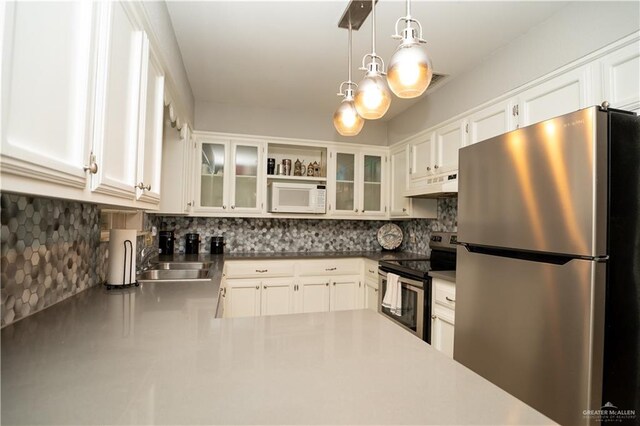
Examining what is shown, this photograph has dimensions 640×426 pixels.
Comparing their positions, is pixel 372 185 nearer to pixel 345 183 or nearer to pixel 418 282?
pixel 345 183

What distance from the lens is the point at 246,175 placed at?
133 inches

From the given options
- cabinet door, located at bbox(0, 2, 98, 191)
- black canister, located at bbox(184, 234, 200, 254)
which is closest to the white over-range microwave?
black canister, located at bbox(184, 234, 200, 254)

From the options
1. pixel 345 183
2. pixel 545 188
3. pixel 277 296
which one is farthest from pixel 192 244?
pixel 545 188

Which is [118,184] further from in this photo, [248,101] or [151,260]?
[248,101]

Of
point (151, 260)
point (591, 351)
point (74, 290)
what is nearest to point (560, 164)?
point (591, 351)

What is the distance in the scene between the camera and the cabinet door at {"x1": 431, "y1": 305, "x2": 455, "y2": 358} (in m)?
2.11

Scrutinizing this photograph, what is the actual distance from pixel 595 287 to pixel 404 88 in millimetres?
985

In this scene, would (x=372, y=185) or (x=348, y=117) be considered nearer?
(x=348, y=117)

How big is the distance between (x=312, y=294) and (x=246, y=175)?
4.68ft

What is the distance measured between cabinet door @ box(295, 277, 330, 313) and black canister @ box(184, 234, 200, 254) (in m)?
1.17

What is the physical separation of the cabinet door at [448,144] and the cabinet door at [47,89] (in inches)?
95.0

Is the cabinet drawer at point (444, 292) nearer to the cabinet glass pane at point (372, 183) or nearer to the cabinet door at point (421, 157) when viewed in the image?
the cabinet door at point (421, 157)

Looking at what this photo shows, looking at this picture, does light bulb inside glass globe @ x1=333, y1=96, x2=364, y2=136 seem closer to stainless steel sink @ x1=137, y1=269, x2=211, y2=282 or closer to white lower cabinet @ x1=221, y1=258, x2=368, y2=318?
stainless steel sink @ x1=137, y1=269, x2=211, y2=282

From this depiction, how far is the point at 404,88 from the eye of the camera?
1118mm
